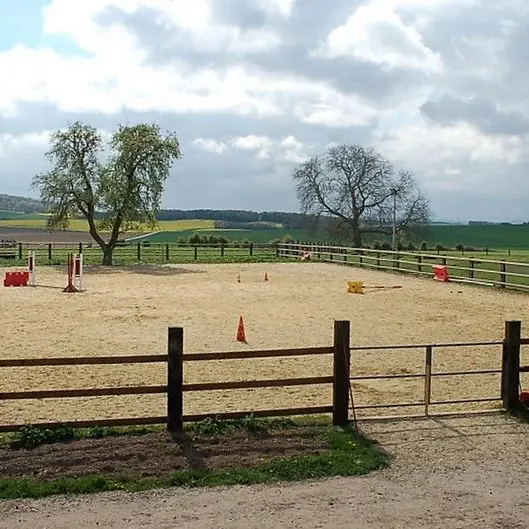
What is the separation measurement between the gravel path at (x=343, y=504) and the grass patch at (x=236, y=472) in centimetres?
13

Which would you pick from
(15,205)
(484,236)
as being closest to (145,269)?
(484,236)

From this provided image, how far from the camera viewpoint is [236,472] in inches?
216

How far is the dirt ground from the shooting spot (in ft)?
18.2

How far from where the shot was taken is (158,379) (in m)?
9.38

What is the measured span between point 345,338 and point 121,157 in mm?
32852

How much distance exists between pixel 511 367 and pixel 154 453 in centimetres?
392

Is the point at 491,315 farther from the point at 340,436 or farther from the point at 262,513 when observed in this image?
the point at 262,513

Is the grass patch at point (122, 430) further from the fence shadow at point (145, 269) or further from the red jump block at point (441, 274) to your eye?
the fence shadow at point (145, 269)

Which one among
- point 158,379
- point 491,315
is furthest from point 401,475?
point 491,315

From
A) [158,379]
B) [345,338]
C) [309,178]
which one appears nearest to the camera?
[345,338]

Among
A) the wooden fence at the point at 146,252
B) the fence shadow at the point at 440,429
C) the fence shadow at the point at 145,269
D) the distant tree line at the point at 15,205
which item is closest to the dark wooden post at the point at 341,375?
the fence shadow at the point at 440,429

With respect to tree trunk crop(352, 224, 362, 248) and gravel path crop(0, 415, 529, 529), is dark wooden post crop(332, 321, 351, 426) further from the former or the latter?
tree trunk crop(352, 224, 362, 248)

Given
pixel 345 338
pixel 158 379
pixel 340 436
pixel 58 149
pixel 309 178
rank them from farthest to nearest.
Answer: pixel 309 178
pixel 58 149
pixel 158 379
pixel 345 338
pixel 340 436

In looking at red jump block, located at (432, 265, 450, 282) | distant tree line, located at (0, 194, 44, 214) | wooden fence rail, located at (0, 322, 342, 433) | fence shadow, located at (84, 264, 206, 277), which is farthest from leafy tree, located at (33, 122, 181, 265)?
Result: distant tree line, located at (0, 194, 44, 214)
